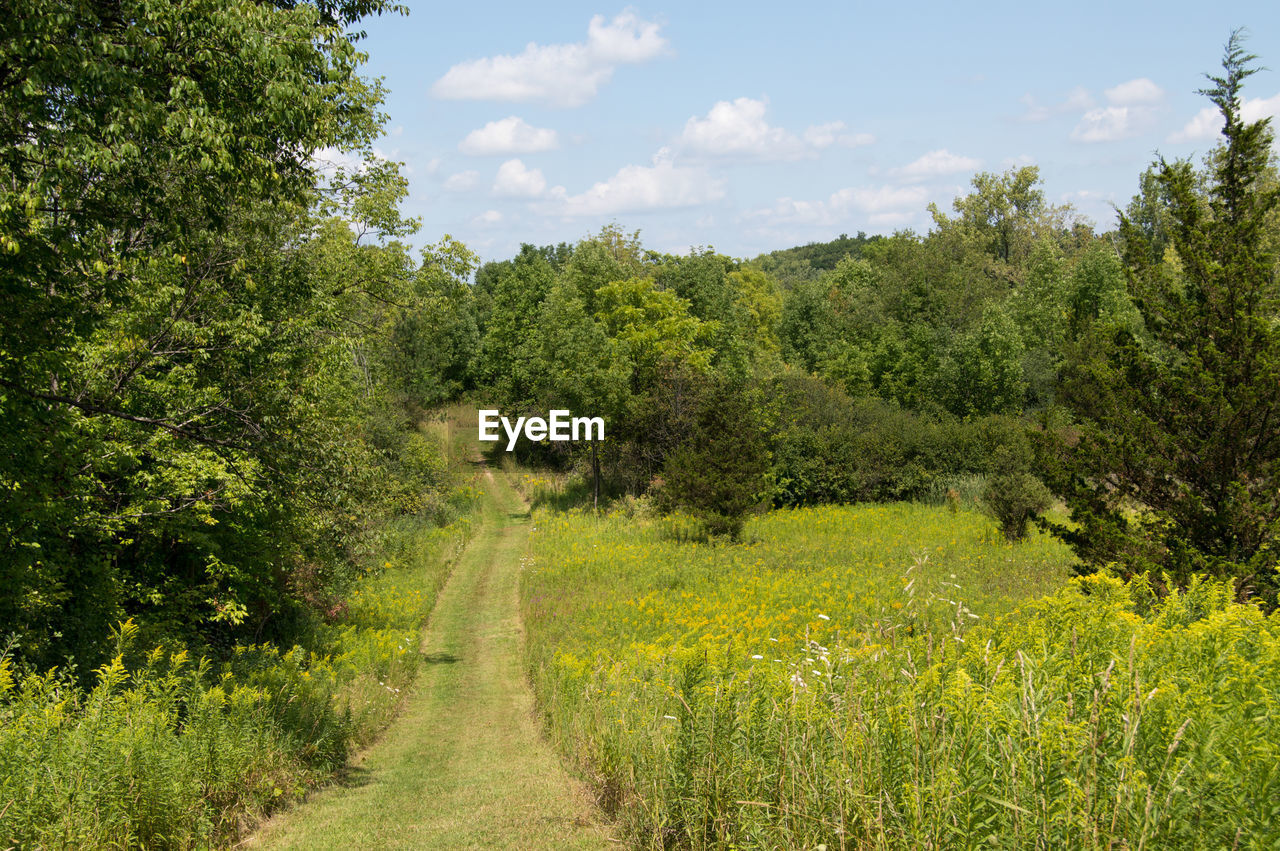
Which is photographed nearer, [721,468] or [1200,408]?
[1200,408]

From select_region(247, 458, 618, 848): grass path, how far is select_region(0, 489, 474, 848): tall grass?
0.48 metres

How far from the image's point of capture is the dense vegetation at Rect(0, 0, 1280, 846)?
388 cm

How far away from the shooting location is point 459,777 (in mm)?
9508

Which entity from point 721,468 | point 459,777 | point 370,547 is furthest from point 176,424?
point 721,468

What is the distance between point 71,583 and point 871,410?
3099cm

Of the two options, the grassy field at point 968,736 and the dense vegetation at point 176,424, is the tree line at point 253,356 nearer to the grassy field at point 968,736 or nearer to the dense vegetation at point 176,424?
the dense vegetation at point 176,424

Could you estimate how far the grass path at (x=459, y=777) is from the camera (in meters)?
7.00

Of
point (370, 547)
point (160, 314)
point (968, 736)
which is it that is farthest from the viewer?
point (370, 547)

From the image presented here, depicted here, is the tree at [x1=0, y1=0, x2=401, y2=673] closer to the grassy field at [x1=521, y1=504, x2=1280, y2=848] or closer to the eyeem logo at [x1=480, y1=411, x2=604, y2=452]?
the grassy field at [x1=521, y1=504, x2=1280, y2=848]

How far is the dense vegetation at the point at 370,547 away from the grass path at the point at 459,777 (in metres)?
0.56

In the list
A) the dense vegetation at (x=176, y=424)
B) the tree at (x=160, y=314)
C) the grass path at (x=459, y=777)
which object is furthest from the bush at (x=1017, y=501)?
the tree at (x=160, y=314)

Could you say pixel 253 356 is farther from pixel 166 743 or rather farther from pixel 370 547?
pixel 166 743

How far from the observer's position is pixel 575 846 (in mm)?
6270

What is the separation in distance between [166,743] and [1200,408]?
12.3 m
